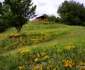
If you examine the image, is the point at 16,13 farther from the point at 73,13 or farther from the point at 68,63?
the point at 73,13

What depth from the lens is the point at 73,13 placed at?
135ft

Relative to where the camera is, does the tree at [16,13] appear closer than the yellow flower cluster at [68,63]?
No

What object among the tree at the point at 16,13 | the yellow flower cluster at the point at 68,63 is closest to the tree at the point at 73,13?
the tree at the point at 16,13

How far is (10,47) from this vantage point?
16922 mm

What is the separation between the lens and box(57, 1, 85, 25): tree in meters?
40.6

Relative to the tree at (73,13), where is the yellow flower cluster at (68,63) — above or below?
below

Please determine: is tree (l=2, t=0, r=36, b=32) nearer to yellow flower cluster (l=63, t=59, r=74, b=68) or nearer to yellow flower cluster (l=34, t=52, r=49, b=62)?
yellow flower cluster (l=34, t=52, r=49, b=62)

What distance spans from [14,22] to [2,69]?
32.5ft

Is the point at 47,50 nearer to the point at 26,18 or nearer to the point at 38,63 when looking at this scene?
the point at 38,63

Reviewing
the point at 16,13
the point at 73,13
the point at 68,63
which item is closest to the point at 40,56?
the point at 68,63

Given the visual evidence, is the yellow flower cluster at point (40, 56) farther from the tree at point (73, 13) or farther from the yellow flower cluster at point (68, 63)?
the tree at point (73, 13)

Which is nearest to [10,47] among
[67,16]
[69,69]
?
[69,69]

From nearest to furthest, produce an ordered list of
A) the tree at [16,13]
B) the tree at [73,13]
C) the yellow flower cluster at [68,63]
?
the yellow flower cluster at [68,63]
the tree at [16,13]
the tree at [73,13]

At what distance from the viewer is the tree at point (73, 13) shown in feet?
133
